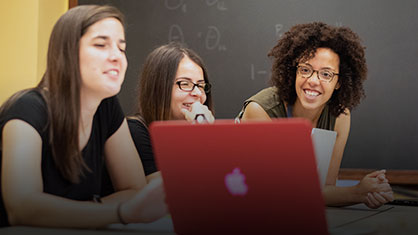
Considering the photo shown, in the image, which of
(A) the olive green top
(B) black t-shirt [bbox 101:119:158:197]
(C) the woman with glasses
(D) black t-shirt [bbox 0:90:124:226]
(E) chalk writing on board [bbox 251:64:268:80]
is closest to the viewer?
(D) black t-shirt [bbox 0:90:124:226]

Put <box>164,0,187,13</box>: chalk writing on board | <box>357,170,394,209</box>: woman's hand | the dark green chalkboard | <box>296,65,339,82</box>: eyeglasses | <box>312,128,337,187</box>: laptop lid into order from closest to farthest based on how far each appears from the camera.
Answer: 1. <box>312,128,337,187</box>: laptop lid
2. <box>357,170,394,209</box>: woman's hand
3. <box>296,65,339,82</box>: eyeglasses
4. the dark green chalkboard
5. <box>164,0,187,13</box>: chalk writing on board

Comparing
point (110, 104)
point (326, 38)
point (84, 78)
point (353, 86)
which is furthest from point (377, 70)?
point (84, 78)

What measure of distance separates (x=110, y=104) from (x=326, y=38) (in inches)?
42.5

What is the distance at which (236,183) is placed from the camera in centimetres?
79

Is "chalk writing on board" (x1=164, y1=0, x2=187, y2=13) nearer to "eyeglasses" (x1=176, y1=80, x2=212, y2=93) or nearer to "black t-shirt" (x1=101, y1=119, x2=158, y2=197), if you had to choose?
"eyeglasses" (x1=176, y1=80, x2=212, y2=93)

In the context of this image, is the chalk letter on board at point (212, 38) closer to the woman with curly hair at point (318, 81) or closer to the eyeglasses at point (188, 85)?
the woman with curly hair at point (318, 81)

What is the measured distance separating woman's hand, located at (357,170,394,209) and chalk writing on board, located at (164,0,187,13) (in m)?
1.77

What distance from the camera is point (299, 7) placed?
8.70 feet

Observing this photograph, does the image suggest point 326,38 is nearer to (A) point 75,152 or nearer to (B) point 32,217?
(A) point 75,152

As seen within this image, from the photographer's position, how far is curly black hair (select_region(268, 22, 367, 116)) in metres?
2.06

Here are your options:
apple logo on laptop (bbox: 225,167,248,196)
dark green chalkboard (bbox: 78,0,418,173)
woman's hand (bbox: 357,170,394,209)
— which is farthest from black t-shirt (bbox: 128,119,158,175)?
dark green chalkboard (bbox: 78,0,418,173)

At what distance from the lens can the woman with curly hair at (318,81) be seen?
2.00 m

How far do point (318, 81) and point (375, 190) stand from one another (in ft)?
2.25

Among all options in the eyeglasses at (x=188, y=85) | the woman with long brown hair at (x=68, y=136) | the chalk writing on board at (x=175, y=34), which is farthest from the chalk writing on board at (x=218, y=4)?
the woman with long brown hair at (x=68, y=136)
